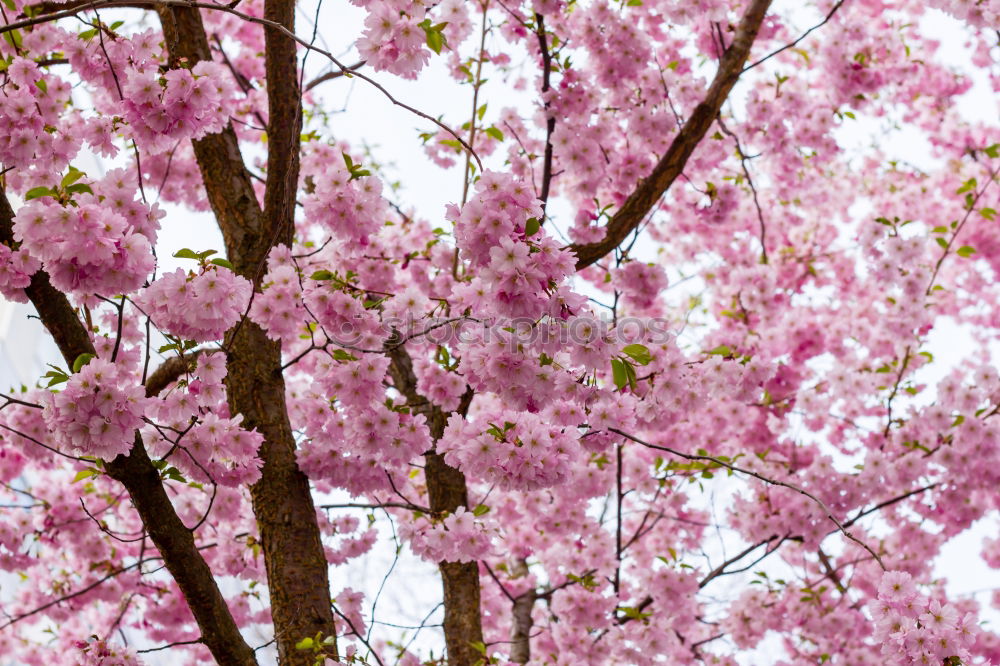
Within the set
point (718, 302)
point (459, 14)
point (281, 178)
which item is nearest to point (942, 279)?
point (718, 302)

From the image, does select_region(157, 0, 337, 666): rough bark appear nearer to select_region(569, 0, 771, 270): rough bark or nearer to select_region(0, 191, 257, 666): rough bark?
select_region(0, 191, 257, 666): rough bark

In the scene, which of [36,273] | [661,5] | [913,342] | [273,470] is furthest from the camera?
[913,342]

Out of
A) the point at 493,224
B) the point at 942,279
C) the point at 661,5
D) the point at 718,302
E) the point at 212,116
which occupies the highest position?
the point at 942,279

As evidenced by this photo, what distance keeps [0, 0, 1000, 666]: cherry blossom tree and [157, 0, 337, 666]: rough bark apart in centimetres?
1

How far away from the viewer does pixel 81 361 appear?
2.21 meters

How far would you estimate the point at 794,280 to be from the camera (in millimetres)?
7824

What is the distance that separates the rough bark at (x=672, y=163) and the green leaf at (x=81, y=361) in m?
1.91

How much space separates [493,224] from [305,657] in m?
1.67

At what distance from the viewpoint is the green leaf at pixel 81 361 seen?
2.20m

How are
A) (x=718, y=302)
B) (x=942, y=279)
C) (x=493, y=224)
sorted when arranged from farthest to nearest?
(x=942, y=279)
(x=718, y=302)
(x=493, y=224)

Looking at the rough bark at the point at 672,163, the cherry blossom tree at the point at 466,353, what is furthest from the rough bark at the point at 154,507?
the rough bark at the point at 672,163

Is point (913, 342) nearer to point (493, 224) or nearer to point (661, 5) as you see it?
point (661, 5)

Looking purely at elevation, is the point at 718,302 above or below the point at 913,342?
above

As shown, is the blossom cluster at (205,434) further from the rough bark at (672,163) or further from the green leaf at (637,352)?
the rough bark at (672,163)
